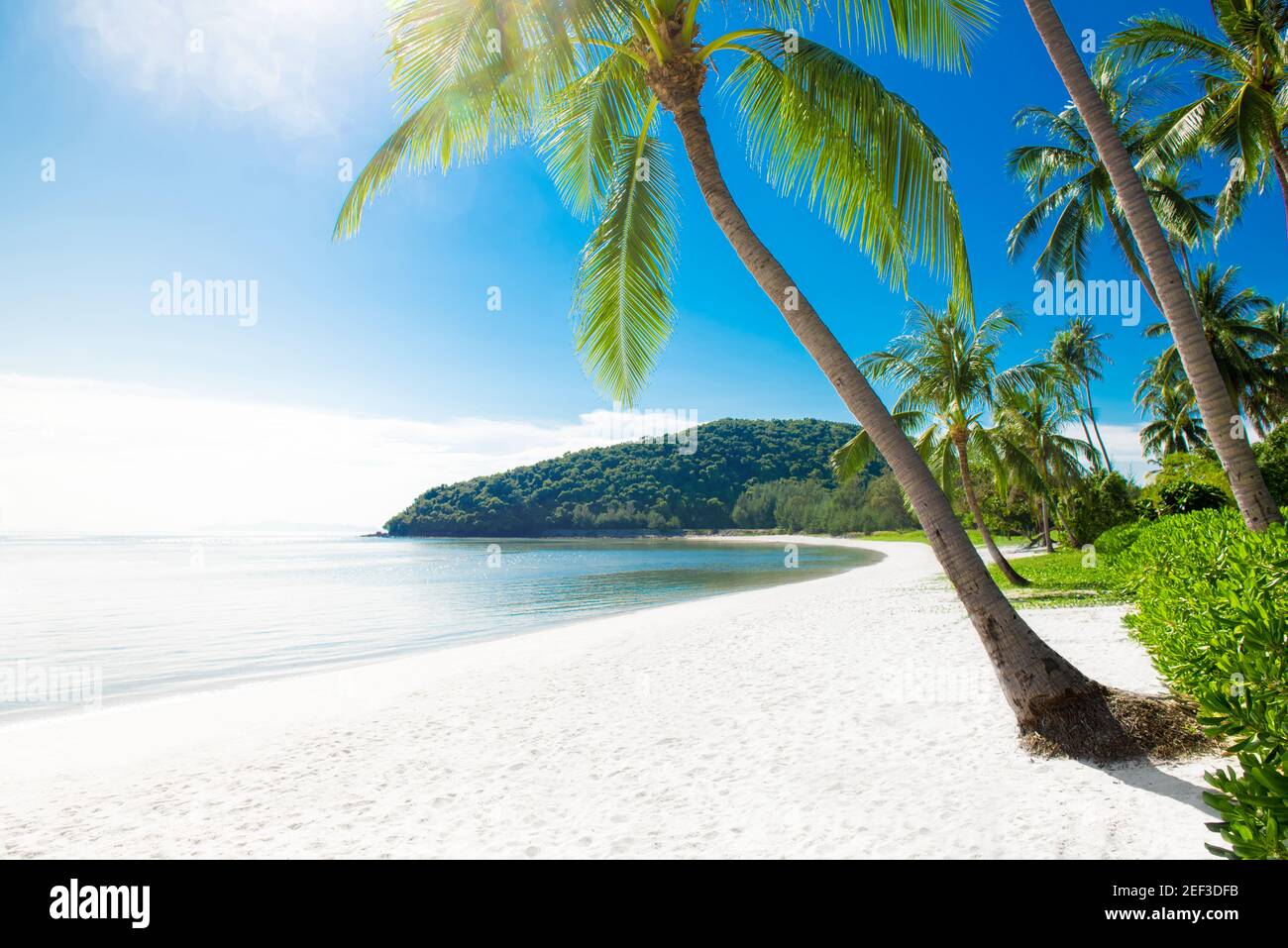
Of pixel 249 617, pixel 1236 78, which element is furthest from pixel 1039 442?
pixel 249 617

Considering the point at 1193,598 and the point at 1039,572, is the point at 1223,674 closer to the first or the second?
the point at 1193,598

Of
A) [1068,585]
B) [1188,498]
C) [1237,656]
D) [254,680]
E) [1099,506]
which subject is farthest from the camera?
[1099,506]

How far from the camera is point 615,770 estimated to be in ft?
17.5

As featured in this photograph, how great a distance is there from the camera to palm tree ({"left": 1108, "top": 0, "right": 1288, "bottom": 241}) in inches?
434

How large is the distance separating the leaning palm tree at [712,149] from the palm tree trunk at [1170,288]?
873mm

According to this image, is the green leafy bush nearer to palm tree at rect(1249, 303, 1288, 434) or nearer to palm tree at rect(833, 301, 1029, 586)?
palm tree at rect(833, 301, 1029, 586)

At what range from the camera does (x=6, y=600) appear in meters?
24.5

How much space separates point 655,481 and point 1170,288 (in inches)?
4185

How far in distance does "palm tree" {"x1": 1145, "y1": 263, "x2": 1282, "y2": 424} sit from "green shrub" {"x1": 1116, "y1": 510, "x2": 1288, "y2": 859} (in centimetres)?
2609

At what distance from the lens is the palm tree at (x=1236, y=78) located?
11016mm

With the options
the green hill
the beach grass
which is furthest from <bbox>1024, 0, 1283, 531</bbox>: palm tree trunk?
the green hill

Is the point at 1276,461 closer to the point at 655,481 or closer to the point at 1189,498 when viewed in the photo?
the point at 1189,498

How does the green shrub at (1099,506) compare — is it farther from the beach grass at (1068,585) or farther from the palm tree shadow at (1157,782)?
the palm tree shadow at (1157,782)

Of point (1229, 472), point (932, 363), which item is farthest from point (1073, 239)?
point (1229, 472)
